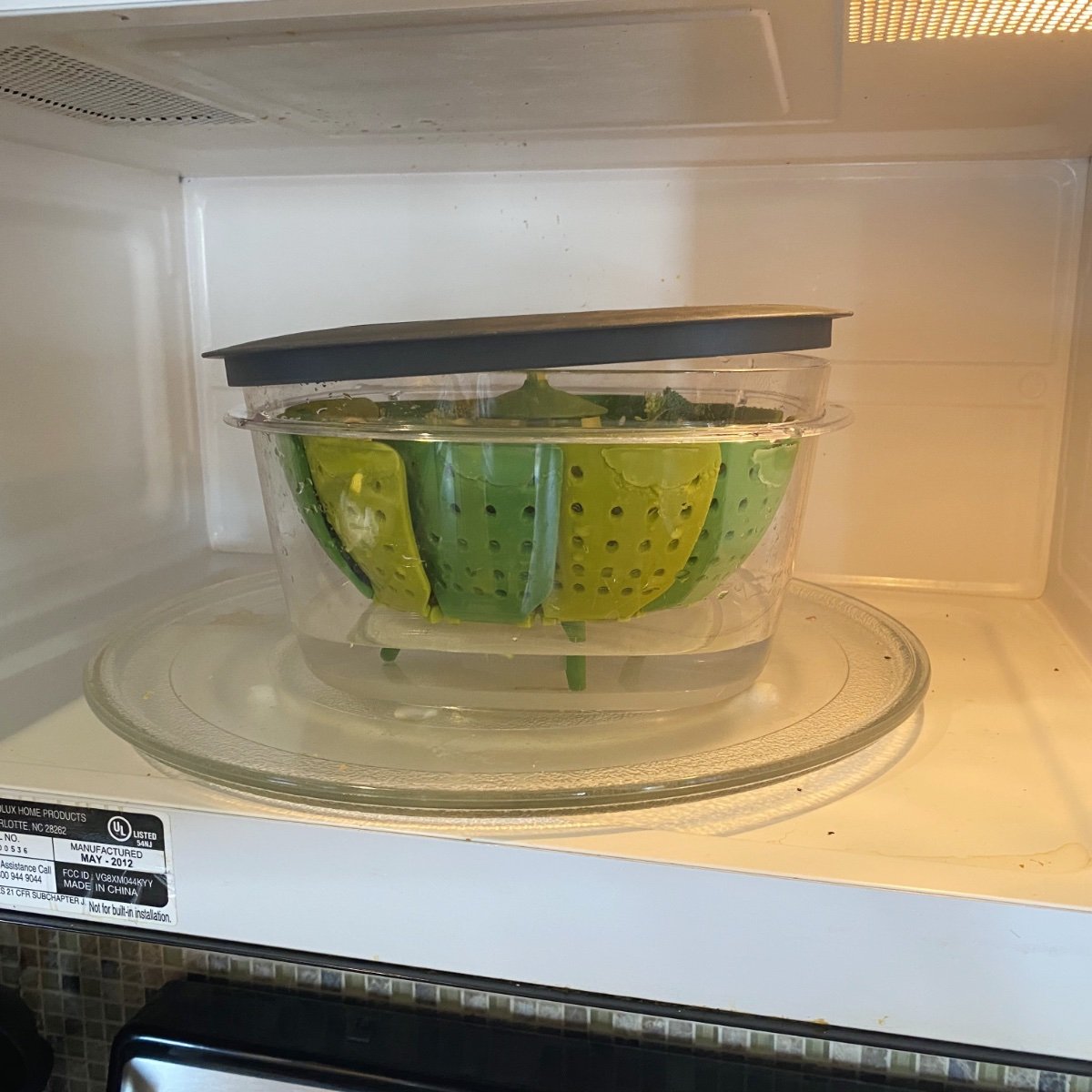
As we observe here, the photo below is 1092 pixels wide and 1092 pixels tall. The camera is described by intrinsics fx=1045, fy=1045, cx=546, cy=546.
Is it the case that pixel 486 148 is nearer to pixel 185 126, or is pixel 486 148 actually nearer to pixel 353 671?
pixel 185 126

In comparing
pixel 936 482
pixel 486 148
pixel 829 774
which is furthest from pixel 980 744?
pixel 486 148

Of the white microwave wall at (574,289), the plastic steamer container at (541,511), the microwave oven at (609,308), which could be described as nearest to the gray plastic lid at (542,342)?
the plastic steamer container at (541,511)

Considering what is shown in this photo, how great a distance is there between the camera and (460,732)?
1.56 feet

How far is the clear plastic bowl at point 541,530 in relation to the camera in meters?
0.46

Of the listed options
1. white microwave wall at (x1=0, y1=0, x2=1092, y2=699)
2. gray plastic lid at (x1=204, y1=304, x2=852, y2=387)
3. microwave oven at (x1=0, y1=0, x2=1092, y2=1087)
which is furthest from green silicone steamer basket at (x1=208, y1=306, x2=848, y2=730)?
white microwave wall at (x1=0, y1=0, x2=1092, y2=699)

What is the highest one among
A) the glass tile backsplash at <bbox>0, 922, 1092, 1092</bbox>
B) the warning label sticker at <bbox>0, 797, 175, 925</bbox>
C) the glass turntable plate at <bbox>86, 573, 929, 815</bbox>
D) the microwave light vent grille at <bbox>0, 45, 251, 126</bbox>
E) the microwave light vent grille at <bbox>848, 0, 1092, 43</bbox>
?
the microwave light vent grille at <bbox>848, 0, 1092, 43</bbox>

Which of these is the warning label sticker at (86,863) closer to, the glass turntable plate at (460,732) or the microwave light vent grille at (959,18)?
the glass turntable plate at (460,732)

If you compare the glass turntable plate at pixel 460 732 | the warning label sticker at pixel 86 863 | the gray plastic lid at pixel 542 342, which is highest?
the gray plastic lid at pixel 542 342

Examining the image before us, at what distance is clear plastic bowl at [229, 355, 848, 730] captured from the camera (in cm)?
46

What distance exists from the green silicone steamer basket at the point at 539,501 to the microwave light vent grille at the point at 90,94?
17cm

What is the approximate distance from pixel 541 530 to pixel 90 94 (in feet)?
1.17

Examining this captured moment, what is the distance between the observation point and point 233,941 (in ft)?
1.38

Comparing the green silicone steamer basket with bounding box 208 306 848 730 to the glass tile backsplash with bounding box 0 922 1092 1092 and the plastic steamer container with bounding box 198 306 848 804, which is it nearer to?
the plastic steamer container with bounding box 198 306 848 804

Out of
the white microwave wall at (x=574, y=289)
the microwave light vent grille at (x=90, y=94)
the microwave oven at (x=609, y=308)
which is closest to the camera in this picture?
the microwave oven at (x=609, y=308)
